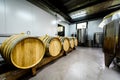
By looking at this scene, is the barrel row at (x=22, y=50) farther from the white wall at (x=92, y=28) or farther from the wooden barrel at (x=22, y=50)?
the white wall at (x=92, y=28)

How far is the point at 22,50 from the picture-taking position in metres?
1.20

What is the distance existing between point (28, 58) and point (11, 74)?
322 mm

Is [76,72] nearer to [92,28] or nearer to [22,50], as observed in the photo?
[22,50]

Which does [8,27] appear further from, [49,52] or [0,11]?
[49,52]

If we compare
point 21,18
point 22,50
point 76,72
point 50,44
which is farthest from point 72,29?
point 22,50

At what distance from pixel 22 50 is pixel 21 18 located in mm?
1834

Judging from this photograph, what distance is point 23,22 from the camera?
2672 millimetres

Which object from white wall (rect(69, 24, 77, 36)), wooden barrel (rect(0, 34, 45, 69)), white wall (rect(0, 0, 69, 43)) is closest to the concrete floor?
wooden barrel (rect(0, 34, 45, 69))

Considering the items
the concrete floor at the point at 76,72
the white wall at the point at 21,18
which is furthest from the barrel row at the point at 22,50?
the white wall at the point at 21,18

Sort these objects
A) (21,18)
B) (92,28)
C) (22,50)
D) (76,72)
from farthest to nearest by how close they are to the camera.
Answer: (92,28), (21,18), (76,72), (22,50)

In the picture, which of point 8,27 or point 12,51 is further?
point 8,27

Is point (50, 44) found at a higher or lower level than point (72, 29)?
lower

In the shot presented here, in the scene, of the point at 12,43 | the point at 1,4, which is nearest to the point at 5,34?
the point at 1,4

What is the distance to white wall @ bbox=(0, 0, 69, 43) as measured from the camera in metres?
2.13
